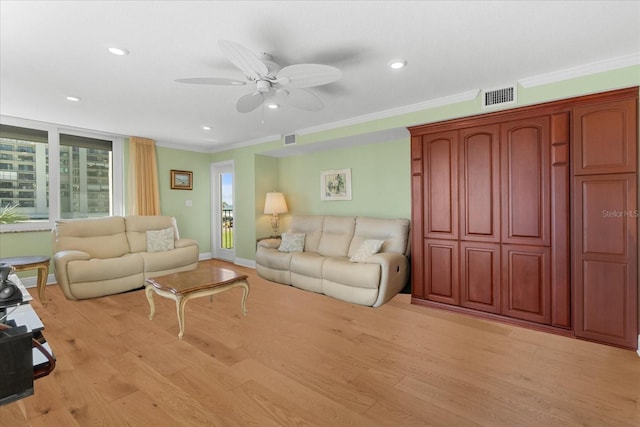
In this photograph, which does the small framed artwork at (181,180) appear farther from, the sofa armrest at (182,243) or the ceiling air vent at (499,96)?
the ceiling air vent at (499,96)

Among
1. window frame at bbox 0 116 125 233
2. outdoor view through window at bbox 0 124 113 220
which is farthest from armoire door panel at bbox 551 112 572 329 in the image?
outdoor view through window at bbox 0 124 113 220

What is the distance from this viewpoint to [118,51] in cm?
239

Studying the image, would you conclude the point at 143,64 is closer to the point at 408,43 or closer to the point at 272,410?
the point at 408,43

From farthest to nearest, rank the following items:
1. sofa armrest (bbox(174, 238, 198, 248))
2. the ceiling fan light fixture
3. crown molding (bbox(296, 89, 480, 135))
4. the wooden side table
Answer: sofa armrest (bbox(174, 238, 198, 248))
the wooden side table
crown molding (bbox(296, 89, 480, 135))
the ceiling fan light fixture

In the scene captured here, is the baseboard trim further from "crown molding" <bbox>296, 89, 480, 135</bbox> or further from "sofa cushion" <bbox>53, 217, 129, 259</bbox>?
"crown molding" <bbox>296, 89, 480, 135</bbox>

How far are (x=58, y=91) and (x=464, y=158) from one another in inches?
170

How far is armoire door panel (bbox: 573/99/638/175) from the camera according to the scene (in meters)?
2.53

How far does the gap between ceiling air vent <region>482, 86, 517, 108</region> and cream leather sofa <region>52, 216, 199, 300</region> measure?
443 centimetres

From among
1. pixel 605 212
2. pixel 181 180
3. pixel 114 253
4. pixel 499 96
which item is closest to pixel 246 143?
pixel 181 180

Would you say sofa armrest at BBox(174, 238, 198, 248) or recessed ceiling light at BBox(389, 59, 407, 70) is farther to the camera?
sofa armrest at BBox(174, 238, 198, 248)

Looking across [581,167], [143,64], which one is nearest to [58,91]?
[143,64]

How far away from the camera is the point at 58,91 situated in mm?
3250

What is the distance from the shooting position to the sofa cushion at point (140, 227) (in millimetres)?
4766

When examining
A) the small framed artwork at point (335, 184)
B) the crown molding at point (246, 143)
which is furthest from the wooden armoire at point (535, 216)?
the crown molding at point (246, 143)
